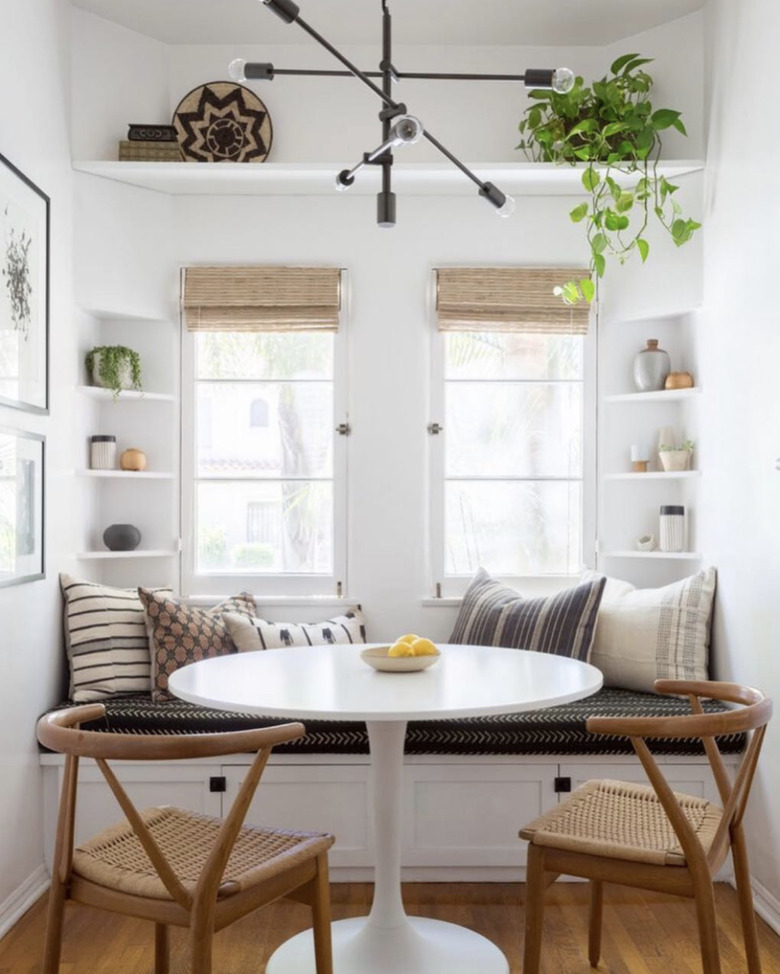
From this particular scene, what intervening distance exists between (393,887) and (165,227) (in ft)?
8.67

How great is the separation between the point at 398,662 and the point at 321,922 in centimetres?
65

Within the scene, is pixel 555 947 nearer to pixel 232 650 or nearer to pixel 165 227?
pixel 232 650

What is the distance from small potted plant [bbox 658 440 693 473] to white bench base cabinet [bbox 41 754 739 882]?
1.12 m

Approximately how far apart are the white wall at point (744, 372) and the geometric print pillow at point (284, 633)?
53.4 inches

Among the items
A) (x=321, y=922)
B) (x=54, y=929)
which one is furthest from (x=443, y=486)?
(x=54, y=929)

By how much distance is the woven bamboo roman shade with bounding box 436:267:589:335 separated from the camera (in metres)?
4.09

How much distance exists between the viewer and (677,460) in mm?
3955

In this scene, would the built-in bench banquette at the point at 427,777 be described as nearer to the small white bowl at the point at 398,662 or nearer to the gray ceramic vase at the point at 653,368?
the small white bowl at the point at 398,662

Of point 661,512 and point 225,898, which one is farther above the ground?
point 661,512

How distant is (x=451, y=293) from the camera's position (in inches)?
161

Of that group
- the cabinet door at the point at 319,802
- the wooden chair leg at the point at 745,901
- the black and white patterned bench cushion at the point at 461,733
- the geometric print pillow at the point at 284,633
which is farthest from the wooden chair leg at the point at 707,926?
the geometric print pillow at the point at 284,633

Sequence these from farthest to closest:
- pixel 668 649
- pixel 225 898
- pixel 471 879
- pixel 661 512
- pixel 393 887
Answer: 1. pixel 661 512
2. pixel 668 649
3. pixel 471 879
4. pixel 393 887
5. pixel 225 898

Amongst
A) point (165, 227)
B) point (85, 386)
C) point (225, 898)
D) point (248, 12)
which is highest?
point (248, 12)

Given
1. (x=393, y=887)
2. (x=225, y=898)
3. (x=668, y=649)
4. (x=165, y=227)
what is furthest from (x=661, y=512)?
(x=225, y=898)
